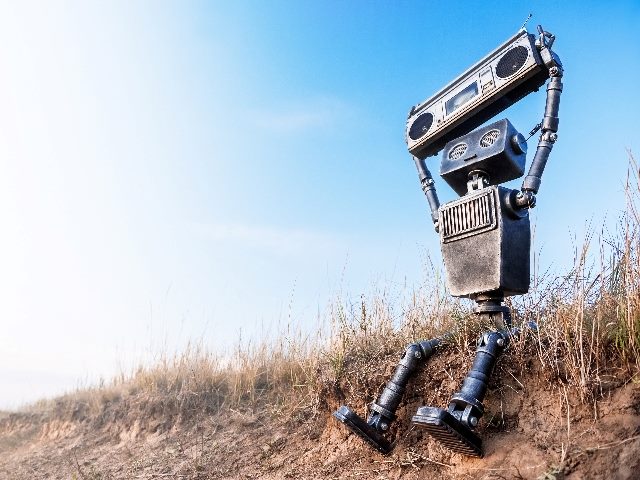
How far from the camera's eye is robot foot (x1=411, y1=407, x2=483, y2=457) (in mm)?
2621

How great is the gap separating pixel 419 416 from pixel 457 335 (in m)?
0.91

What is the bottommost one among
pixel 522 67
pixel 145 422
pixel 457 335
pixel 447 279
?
pixel 145 422

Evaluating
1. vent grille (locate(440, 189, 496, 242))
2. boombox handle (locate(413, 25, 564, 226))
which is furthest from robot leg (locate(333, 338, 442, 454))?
boombox handle (locate(413, 25, 564, 226))

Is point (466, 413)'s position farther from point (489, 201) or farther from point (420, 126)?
point (420, 126)

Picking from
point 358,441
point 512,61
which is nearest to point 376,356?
point 358,441

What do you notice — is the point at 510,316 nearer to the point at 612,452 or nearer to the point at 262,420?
the point at 612,452

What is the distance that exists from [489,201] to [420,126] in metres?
1.05

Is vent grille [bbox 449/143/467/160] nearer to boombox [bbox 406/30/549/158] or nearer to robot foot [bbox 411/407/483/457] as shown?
boombox [bbox 406/30/549/158]

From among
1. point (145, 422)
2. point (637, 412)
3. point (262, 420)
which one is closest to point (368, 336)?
point (262, 420)

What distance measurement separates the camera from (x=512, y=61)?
146 inches

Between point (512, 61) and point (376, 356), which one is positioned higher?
point (512, 61)

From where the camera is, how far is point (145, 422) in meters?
5.86

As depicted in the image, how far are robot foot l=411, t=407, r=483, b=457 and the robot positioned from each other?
1.30 ft

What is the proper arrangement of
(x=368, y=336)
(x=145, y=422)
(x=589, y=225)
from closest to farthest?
(x=589, y=225) < (x=368, y=336) < (x=145, y=422)
